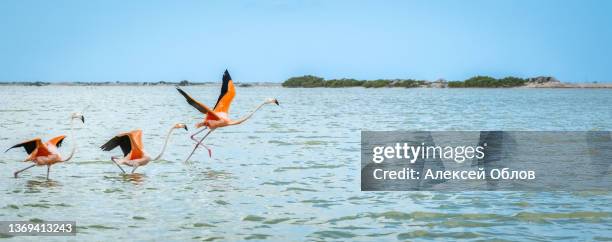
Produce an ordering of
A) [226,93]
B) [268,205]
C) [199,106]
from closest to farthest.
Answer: [268,205] < [199,106] < [226,93]

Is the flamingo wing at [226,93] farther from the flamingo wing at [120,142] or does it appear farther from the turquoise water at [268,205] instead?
the flamingo wing at [120,142]

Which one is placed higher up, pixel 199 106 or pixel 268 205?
pixel 199 106

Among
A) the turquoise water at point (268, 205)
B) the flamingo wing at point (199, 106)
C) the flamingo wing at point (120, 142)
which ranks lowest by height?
the turquoise water at point (268, 205)

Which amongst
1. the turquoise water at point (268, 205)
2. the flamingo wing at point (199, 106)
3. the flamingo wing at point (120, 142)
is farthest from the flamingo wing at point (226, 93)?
the flamingo wing at point (120, 142)

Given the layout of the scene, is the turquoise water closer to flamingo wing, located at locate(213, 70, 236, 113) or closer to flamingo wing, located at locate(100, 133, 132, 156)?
flamingo wing, located at locate(100, 133, 132, 156)

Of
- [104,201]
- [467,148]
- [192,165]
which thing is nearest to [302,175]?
[192,165]

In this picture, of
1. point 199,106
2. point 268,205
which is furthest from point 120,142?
point 268,205

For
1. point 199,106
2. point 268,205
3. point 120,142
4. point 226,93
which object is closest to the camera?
point 268,205

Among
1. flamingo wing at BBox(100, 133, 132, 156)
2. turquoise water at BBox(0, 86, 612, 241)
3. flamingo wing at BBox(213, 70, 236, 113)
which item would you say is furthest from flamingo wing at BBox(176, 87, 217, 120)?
flamingo wing at BBox(100, 133, 132, 156)

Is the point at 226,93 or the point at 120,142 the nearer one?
the point at 120,142

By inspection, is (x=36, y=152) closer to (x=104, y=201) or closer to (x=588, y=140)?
(x=104, y=201)

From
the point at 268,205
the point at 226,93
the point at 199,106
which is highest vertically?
the point at 226,93

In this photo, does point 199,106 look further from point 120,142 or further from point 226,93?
point 120,142

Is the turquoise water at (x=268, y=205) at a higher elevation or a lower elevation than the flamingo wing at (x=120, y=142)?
lower
